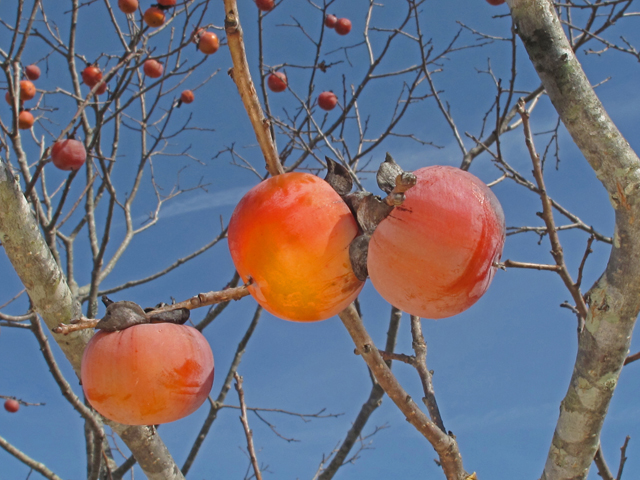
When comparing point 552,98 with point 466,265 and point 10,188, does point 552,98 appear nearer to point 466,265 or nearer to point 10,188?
point 466,265

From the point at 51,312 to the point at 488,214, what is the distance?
152 cm

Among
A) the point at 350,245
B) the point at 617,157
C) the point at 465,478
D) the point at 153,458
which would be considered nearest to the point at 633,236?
the point at 617,157

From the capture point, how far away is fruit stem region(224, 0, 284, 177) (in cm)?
97

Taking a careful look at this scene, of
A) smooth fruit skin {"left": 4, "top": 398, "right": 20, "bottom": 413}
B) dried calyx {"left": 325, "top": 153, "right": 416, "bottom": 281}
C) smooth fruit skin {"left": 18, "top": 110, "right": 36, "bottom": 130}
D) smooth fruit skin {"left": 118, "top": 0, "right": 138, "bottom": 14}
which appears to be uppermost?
smooth fruit skin {"left": 118, "top": 0, "right": 138, "bottom": 14}

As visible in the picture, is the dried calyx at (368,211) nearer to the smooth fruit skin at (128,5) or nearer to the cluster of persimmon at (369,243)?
the cluster of persimmon at (369,243)

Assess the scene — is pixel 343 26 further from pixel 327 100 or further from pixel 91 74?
pixel 91 74

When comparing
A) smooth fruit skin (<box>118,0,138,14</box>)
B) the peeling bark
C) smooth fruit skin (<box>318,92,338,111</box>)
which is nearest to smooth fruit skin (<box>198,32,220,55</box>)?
smooth fruit skin (<box>118,0,138,14</box>)

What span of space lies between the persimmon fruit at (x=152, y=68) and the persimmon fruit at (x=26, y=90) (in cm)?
89

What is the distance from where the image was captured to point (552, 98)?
1383 mm

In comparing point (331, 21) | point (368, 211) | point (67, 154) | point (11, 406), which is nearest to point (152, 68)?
point (67, 154)

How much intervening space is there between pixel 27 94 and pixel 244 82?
3943 mm

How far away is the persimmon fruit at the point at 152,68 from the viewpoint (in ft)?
14.0

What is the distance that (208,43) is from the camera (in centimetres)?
407

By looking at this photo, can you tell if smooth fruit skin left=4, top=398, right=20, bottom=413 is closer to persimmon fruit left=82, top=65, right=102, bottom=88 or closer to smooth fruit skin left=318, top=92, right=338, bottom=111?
persimmon fruit left=82, top=65, right=102, bottom=88
